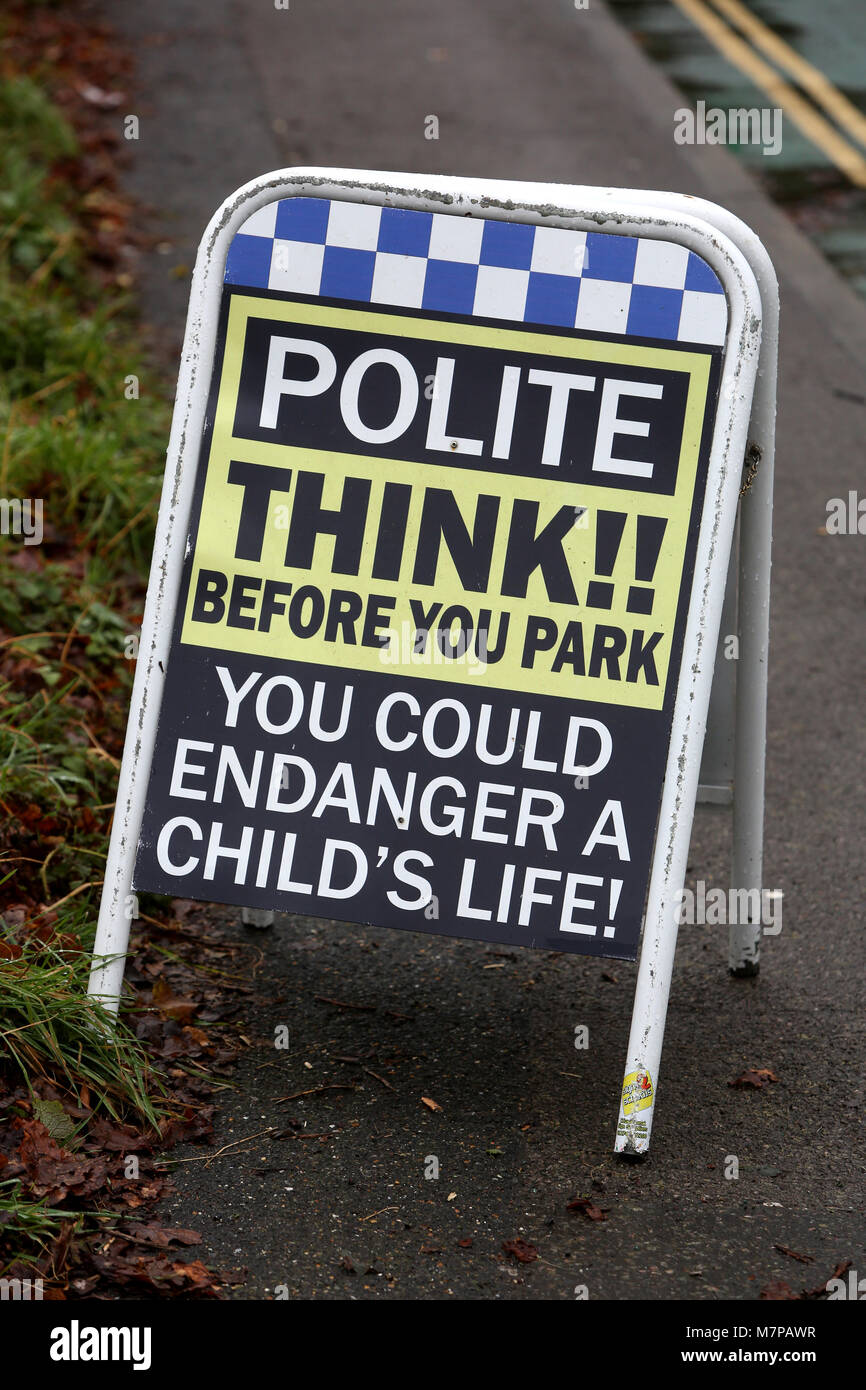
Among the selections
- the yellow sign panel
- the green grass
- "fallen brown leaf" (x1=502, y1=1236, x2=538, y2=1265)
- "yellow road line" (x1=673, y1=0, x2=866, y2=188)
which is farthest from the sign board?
"yellow road line" (x1=673, y1=0, x2=866, y2=188)

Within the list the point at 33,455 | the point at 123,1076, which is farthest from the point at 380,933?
the point at 33,455

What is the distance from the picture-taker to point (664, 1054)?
3350 millimetres

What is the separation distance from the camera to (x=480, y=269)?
9.51 ft

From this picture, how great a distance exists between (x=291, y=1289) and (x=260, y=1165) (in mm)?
329

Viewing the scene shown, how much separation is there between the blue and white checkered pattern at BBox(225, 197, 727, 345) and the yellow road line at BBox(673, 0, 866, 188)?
6.40 meters

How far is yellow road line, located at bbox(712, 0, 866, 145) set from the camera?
9516 millimetres

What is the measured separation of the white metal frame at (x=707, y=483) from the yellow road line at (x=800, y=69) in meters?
7.10

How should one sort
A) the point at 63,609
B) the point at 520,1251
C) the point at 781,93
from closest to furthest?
1. the point at 520,1251
2. the point at 63,609
3. the point at 781,93

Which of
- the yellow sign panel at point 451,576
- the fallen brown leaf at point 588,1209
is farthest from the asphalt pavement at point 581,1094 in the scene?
the yellow sign panel at point 451,576

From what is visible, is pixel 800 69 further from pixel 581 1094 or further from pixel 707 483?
pixel 581 1094

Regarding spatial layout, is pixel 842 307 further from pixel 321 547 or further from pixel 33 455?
pixel 321 547

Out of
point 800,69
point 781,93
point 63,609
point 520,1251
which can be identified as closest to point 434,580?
point 520,1251

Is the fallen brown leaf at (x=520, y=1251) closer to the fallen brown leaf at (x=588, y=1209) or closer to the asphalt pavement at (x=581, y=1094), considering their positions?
the asphalt pavement at (x=581, y=1094)

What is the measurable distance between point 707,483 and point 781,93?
314 inches
